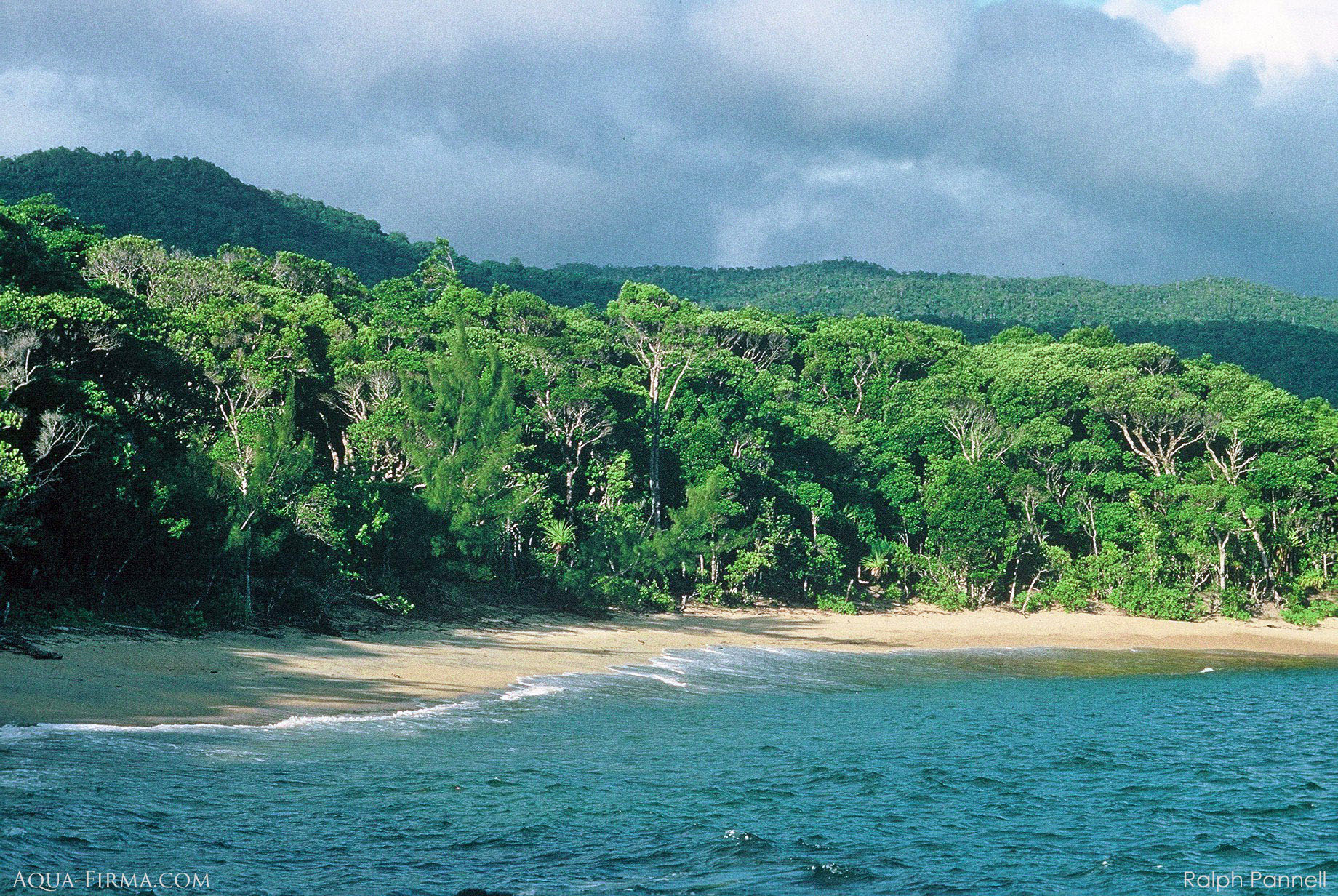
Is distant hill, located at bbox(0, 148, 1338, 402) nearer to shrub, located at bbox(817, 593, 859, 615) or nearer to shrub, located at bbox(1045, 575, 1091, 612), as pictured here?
shrub, located at bbox(1045, 575, 1091, 612)

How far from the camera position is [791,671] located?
88.8 ft

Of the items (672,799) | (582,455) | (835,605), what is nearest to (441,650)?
(672,799)

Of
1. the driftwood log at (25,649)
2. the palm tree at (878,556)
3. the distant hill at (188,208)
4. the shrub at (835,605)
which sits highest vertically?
the distant hill at (188,208)

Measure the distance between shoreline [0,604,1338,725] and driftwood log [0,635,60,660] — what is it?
0.51ft

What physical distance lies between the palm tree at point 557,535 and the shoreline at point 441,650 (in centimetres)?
289

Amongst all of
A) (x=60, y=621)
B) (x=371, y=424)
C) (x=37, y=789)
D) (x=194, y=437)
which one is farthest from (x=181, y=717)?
(x=371, y=424)

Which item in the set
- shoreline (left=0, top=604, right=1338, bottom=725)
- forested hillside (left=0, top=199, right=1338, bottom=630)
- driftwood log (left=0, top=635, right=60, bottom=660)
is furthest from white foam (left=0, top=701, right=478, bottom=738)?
forested hillside (left=0, top=199, right=1338, bottom=630)

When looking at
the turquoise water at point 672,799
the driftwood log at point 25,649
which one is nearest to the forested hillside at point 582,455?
the driftwood log at point 25,649

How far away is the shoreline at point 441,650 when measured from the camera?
1544cm

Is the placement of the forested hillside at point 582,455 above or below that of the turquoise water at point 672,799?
above

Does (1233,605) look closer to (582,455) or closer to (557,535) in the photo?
(582,455)

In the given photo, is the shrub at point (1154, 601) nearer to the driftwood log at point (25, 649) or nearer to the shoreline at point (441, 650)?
the shoreline at point (441, 650)

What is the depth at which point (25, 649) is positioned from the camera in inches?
658

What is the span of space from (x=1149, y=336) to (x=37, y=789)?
91385mm
